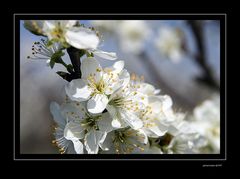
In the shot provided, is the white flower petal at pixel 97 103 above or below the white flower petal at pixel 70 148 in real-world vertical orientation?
above

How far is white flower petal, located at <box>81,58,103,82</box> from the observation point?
159 cm

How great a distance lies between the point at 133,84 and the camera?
175cm

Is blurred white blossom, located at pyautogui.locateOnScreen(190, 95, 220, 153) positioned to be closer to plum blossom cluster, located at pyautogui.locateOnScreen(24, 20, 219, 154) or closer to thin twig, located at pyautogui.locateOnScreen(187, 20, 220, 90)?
plum blossom cluster, located at pyautogui.locateOnScreen(24, 20, 219, 154)

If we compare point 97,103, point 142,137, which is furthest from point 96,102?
point 142,137

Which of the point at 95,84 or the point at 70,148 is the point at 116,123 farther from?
the point at 70,148

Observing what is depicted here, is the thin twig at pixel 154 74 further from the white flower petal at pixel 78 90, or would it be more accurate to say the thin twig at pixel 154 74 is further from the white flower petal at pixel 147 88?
the white flower petal at pixel 78 90

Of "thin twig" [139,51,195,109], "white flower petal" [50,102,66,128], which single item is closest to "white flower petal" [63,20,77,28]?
"white flower petal" [50,102,66,128]

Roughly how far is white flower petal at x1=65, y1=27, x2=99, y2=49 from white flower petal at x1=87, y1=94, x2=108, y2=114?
0.18 m

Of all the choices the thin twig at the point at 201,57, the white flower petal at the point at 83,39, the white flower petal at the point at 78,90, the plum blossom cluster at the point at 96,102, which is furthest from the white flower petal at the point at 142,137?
the thin twig at the point at 201,57

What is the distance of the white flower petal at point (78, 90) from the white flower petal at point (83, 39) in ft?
0.47

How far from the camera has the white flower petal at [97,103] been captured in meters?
1.55
